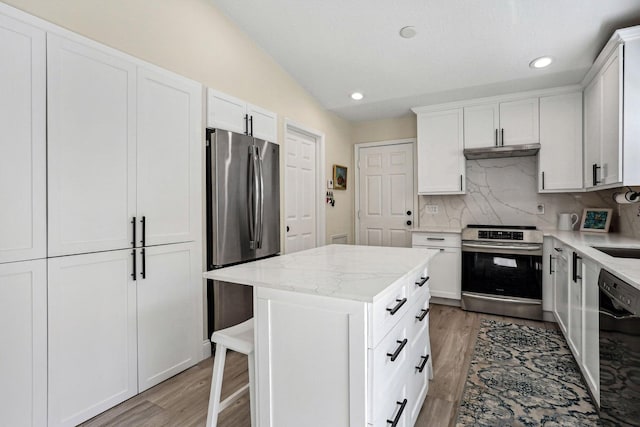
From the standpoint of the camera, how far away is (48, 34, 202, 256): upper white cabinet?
1748 millimetres

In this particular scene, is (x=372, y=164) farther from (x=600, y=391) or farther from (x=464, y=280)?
(x=600, y=391)

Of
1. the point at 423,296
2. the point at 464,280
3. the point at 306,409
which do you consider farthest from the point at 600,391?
the point at 464,280

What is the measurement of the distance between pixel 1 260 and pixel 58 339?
1.68 ft

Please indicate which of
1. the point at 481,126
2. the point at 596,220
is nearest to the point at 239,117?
the point at 481,126

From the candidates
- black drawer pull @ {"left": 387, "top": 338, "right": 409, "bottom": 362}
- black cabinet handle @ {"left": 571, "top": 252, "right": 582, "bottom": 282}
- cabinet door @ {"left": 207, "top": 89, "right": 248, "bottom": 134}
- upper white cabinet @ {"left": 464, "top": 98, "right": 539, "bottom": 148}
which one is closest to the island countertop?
black drawer pull @ {"left": 387, "top": 338, "right": 409, "bottom": 362}

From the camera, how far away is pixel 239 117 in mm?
2947

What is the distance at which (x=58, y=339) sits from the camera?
1.74m

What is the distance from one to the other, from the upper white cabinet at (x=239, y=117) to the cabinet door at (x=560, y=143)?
2.95 m

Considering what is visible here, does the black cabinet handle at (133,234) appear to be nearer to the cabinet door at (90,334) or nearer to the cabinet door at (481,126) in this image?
the cabinet door at (90,334)

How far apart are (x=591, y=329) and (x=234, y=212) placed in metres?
2.61

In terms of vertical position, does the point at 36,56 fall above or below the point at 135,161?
above

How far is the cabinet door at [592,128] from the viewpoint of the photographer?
2.91 metres

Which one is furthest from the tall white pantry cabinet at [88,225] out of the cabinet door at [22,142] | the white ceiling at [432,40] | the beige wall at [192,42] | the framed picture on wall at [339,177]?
the framed picture on wall at [339,177]

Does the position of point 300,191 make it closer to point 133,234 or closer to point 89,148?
point 133,234
